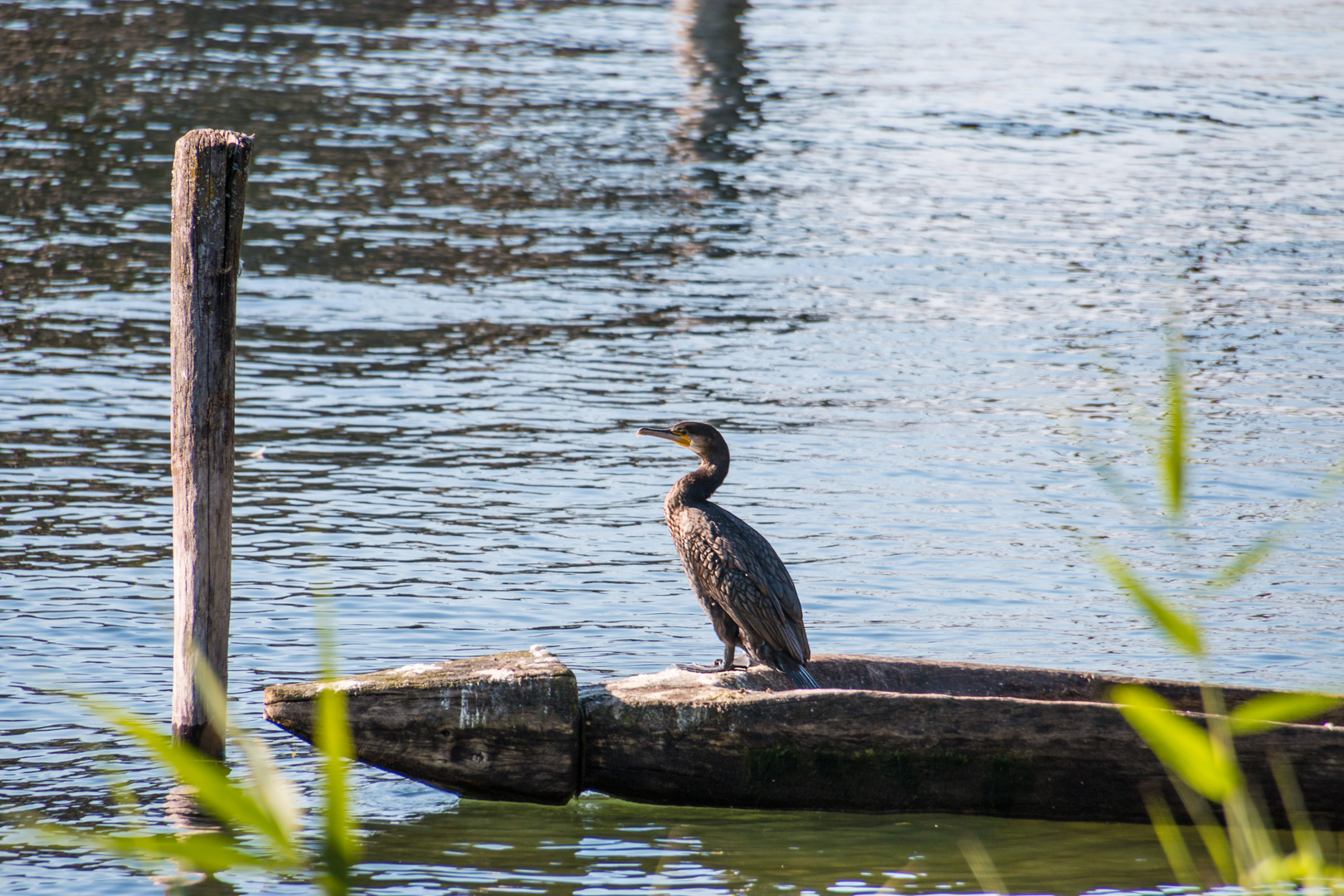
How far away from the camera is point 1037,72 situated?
32.1 meters

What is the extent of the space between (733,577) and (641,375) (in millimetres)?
7658

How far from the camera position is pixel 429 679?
6.55 m

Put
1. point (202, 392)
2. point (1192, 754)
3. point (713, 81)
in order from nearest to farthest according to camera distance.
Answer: point (1192, 754), point (202, 392), point (713, 81)

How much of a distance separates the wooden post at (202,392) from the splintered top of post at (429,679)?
1.63 ft

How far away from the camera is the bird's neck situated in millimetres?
7902

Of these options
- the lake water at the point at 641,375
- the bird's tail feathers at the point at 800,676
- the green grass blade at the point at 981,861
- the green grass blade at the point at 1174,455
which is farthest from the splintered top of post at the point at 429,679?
the green grass blade at the point at 1174,455

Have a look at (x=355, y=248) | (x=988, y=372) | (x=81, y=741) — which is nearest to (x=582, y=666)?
(x=81, y=741)

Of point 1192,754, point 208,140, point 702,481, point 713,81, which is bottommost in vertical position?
point 702,481

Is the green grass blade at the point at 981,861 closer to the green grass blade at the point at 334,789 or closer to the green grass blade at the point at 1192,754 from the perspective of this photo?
the green grass blade at the point at 1192,754

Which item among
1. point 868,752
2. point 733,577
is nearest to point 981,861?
point 868,752

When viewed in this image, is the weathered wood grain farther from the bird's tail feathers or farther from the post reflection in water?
the post reflection in water

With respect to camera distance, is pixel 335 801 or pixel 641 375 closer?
pixel 335 801

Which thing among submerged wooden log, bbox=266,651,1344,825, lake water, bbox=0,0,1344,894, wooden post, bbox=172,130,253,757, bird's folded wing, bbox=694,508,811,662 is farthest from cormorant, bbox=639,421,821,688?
wooden post, bbox=172,130,253,757

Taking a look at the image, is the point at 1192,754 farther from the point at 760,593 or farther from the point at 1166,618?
the point at 760,593
